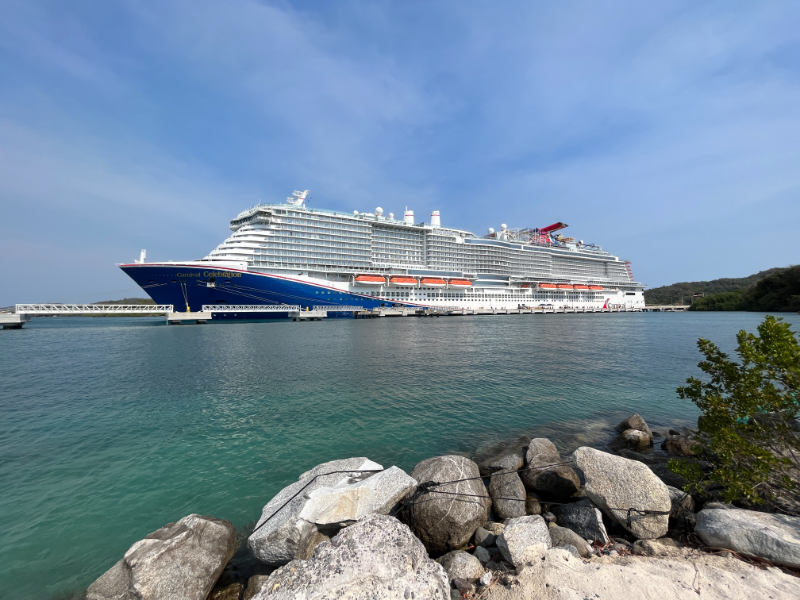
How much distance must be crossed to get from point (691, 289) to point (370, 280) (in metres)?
163

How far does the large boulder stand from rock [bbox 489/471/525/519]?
13.6 feet

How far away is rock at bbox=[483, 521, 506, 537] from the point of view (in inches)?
182

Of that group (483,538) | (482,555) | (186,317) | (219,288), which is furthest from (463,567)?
(186,317)

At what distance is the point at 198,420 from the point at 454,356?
14.4 metres

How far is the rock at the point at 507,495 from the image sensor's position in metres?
5.19

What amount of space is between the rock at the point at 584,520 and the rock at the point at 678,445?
12.9 feet

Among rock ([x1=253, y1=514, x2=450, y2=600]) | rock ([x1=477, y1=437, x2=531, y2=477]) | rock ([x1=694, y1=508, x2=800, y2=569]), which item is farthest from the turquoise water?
rock ([x1=694, y1=508, x2=800, y2=569])

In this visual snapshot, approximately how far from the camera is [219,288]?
1801 inches

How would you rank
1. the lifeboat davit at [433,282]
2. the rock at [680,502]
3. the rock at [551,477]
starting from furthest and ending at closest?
the lifeboat davit at [433,282] → the rock at [551,477] → the rock at [680,502]

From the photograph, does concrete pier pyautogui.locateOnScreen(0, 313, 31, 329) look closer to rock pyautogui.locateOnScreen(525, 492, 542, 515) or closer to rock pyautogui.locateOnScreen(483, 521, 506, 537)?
rock pyautogui.locateOnScreen(483, 521, 506, 537)

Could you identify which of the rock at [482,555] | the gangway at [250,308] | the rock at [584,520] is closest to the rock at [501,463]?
the rock at [584,520]

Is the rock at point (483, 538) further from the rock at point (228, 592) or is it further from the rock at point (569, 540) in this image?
the rock at point (228, 592)

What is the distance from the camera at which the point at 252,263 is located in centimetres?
Result: 4784

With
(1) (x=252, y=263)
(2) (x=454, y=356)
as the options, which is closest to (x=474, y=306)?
(1) (x=252, y=263)
